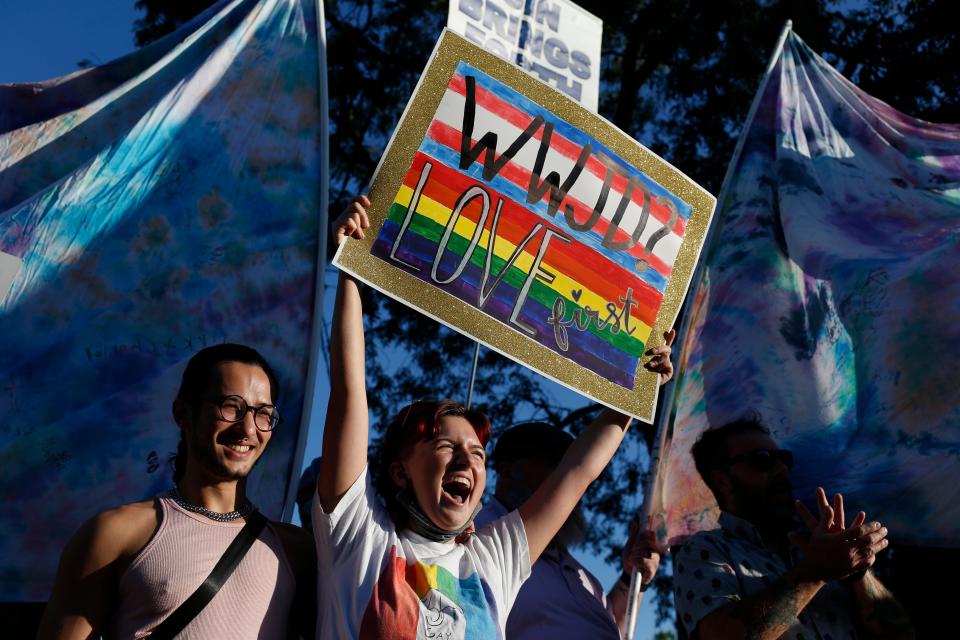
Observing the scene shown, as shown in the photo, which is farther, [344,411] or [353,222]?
[353,222]

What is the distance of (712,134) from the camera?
8422mm

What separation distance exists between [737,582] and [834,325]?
1405 millimetres

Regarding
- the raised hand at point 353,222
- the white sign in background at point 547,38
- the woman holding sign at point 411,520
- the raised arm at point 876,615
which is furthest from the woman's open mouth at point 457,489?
the white sign in background at point 547,38

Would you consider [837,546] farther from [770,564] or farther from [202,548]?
[202,548]

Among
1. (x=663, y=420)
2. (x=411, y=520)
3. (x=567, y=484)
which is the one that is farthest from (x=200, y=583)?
(x=663, y=420)

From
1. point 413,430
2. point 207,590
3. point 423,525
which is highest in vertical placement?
point 413,430

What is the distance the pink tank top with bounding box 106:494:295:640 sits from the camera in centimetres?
195

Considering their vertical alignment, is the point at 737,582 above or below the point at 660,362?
below

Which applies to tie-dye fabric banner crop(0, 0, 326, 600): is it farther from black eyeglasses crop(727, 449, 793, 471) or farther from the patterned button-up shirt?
black eyeglasses crop(727, 449, 793, 471)

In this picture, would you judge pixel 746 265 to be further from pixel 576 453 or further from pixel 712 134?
pixel 712 134

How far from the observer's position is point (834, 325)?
3.76m

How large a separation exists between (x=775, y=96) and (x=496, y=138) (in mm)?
1858

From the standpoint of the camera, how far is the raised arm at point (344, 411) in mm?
2172

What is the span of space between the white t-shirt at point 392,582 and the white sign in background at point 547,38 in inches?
69.1
